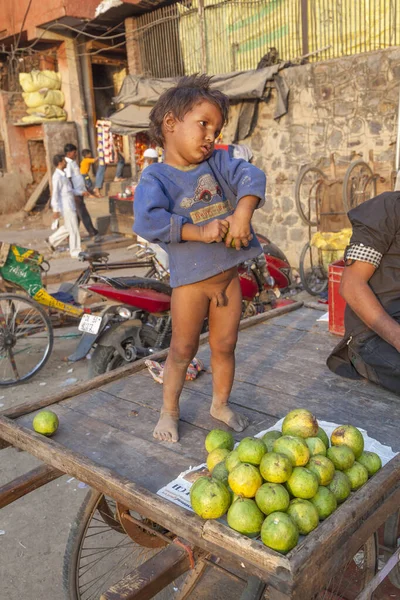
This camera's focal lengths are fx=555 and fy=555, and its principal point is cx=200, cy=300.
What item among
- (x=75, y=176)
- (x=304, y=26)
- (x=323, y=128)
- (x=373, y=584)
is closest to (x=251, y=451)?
(x=373, y=584)

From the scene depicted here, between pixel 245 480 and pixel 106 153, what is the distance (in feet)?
47.3

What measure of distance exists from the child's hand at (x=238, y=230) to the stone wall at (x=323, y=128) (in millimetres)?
6455

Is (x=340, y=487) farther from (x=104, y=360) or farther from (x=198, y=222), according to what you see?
(x=104, y=360)

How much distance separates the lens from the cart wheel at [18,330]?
5273 mm

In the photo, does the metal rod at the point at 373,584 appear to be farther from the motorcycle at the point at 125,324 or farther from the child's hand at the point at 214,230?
the motorcycle at the point at 125,324

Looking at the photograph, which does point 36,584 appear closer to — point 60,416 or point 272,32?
point 60,416

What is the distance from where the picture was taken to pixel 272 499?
159cm

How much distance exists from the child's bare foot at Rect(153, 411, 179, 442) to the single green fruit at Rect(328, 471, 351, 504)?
0.80 m

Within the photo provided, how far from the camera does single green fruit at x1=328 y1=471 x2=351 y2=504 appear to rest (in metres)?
1.71

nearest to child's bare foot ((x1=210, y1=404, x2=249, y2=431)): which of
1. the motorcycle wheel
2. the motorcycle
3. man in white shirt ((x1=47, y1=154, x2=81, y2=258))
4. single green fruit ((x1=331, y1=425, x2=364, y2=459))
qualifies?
single green fruit ((x1=331, y1=425, x2=364, y2=459))

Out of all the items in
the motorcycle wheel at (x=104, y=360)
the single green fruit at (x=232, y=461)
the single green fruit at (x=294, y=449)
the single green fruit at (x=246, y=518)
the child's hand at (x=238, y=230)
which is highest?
the child's hand at (x=238, y=230)

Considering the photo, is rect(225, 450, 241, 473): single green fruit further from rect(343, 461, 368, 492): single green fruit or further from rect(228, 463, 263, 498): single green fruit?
rect(343, 461, 368, 492): single green fruit

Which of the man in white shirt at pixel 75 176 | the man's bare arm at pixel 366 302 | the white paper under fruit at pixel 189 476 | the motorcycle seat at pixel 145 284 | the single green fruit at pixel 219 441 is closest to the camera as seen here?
the white paper under fruit at pixel 189 476

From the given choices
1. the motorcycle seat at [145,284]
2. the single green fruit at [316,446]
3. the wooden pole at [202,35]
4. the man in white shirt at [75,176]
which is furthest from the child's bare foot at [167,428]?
the wooden pole at [202,35]
